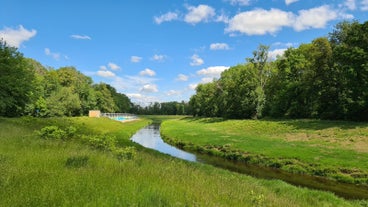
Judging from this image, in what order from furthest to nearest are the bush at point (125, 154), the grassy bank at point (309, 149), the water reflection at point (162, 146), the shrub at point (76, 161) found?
the water reflection at point (162, 146) → the grassy bank at point (309, 149) → the bush at point (125, 154) → the shrub at point (76, 161)

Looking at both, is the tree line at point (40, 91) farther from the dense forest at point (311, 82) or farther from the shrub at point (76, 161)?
the dense forest at point (311, 82)

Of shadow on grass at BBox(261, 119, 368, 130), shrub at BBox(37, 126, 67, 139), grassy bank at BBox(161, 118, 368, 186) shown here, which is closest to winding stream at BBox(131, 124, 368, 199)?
grassy bank at BBox(161, 118, 368, 186)

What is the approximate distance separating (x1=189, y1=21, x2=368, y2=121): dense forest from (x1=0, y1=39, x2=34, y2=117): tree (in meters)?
42.5

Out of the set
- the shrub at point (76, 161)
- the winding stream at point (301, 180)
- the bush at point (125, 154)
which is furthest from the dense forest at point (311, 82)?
the shrub at point (76, 161)

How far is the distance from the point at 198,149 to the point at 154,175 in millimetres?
27816

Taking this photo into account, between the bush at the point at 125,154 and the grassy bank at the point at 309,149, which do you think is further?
the grassy bank at the point at 309,149

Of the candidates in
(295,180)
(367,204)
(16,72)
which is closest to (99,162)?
(367,204)

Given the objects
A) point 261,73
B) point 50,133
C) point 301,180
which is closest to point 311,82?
point 261,73

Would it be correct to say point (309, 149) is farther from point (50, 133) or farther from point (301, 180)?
point (50, 133)

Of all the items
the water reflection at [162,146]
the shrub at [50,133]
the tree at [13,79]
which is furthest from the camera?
the tree at [13,79]

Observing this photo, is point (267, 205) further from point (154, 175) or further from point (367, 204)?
point (367, 204)

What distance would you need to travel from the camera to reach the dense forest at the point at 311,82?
4203 centimetres

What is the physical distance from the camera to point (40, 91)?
77125mm

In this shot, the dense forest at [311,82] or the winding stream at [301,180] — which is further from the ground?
the dense forest at [311,82]
